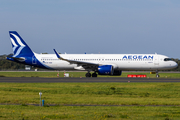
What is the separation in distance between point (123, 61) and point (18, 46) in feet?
60.8

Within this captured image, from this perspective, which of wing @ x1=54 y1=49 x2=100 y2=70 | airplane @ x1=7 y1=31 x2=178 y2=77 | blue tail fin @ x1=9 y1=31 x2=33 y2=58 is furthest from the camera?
blue tail fin @ x1=9 y1=31 x2=33 y2=58

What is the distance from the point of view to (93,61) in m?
51.5

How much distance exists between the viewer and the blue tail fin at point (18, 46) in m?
53.4

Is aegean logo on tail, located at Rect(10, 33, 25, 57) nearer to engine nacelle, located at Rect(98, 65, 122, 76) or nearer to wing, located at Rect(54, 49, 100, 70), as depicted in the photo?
wing, located at Rect(54, 49, 100, 70)

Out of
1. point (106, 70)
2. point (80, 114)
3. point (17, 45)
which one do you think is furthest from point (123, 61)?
point (80, 114)

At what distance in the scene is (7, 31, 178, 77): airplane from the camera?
49.6 m

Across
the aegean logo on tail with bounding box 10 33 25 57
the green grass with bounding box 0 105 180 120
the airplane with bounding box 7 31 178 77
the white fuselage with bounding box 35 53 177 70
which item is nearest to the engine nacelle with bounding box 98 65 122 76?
the airplane with bounding box 7 31 178 77

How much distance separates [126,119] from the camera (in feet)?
44.2

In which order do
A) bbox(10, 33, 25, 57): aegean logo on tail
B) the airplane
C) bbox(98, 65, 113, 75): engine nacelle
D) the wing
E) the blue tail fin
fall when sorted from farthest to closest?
1. bbox(10, 33, 25, 57): aegean logo on tail
2. the blue tail fin
3. the airplane
4. the wing
5. bbox(98, 65, 113, 75): engine nacelle

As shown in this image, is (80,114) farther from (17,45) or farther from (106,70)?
(17,45)

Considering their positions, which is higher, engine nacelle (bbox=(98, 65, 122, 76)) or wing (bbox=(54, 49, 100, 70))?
wing (bbox=(54, 49, 100, 70))

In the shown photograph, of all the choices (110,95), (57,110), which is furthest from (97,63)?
(57,110)

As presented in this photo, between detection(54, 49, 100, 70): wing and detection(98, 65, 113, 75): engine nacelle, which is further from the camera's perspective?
detection(54, 49, 100, 70): wing


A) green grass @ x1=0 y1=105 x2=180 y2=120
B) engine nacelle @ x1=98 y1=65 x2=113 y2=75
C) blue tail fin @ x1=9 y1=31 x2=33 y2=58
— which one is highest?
blue tail fin @ x1=9 y1=31 x2=33 y2=58
